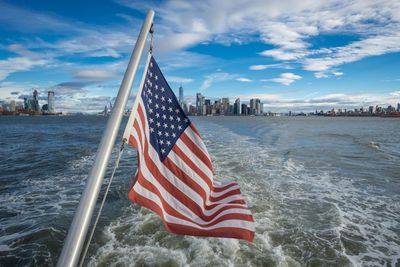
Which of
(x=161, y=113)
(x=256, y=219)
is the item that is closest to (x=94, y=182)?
(x=161, y=113)

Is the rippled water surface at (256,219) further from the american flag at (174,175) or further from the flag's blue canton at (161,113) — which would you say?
the flag's blue canton at (161,113)

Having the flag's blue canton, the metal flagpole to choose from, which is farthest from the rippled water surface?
the metal flagpole

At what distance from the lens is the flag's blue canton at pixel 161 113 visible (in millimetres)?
3918

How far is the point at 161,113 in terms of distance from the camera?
13.4 feet

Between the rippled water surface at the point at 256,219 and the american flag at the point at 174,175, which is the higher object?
the american flag at the point at 174,175

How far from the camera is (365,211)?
1029cm

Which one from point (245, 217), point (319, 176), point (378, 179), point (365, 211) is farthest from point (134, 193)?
point (378, 179)

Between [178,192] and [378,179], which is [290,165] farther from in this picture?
[178,192]

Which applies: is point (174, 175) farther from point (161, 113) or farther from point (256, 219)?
point (256, 219)

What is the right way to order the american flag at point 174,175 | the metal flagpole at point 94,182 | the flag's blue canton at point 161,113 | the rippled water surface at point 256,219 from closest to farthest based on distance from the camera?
the metal flagpole at point 94,182, the american flag at point 174,175, the flag's blue canton at point 161,113, the rippled water surface at point 256,219

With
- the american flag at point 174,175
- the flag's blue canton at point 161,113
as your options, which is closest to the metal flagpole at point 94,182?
the american flag at point 174,175

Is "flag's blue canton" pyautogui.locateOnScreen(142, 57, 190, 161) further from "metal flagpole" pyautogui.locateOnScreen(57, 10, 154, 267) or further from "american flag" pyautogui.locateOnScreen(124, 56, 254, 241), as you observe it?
"metal flagpole" pyautogui.locateOnScreen(57, 10, 154, 267)

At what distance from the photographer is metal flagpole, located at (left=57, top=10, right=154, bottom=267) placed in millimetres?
2217

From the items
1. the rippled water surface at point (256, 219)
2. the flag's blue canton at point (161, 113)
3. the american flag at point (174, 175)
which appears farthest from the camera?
the rippled water surface at point (256, 219)
